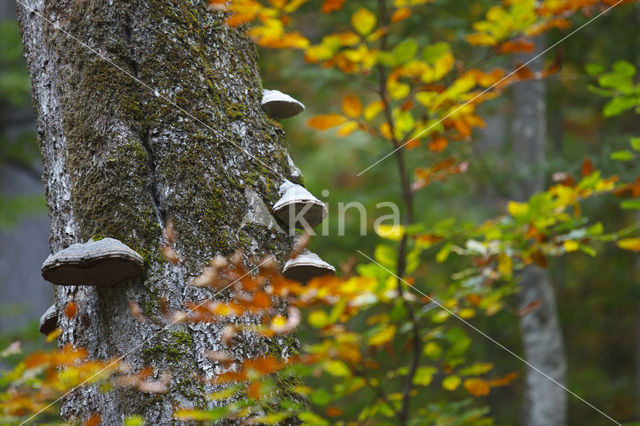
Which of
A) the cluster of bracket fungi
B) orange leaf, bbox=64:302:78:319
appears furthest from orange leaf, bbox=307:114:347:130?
orange leaf, bbox=64:302:78:319

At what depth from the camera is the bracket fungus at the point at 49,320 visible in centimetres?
223

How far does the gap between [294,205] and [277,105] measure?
561 mm

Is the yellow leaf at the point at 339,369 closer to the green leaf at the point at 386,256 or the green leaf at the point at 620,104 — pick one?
the green leaf at the point at 386,256

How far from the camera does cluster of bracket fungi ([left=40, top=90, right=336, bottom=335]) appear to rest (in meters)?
1.77

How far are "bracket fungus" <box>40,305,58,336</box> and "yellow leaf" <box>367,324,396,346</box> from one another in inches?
81.6

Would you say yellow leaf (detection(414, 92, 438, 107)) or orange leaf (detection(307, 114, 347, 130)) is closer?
orange leaf (detection(307, 114, 347, 130))

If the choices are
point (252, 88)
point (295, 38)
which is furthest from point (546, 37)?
point (252, 88)

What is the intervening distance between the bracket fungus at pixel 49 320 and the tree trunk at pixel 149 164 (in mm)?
110

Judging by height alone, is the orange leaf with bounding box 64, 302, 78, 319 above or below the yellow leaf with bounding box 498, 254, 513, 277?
below

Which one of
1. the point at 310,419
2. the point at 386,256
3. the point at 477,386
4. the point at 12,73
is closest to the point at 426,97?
the point at 386,256

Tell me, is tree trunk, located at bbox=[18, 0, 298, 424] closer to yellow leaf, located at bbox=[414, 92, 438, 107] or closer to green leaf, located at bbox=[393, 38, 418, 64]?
green leaf, located at bbox=[393, 38, 418, 64]

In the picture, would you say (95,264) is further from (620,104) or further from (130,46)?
(620,104)

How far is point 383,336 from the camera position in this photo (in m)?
3.62

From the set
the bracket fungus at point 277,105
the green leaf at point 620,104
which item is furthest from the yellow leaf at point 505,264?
the bracket fungus at point 277,105
